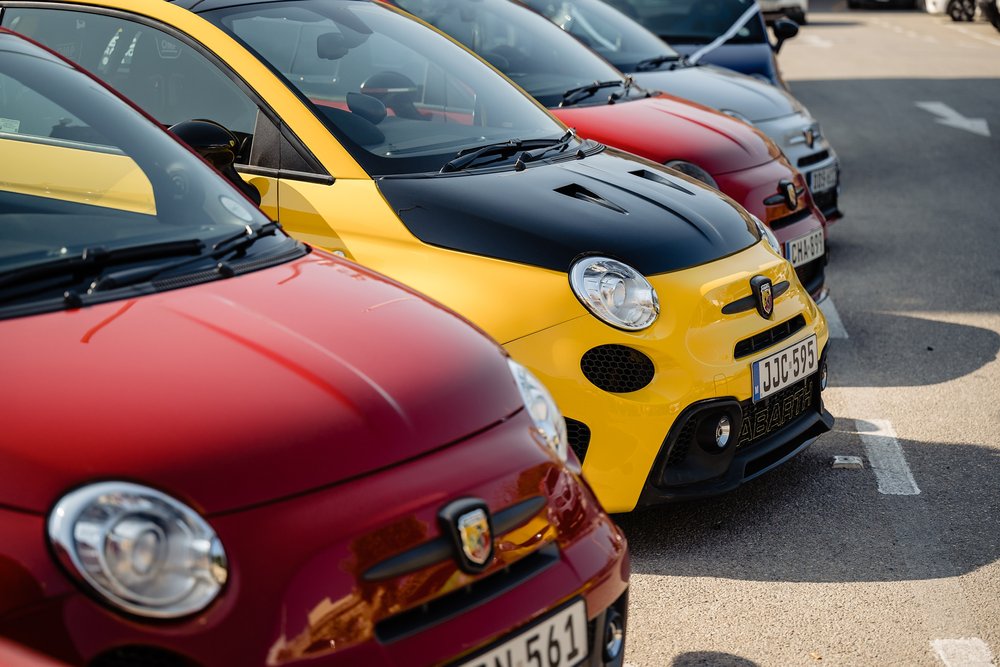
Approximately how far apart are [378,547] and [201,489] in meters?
0.31

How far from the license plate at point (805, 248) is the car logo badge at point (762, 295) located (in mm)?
1769

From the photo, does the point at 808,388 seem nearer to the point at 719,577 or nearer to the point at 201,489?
the point at 719,577

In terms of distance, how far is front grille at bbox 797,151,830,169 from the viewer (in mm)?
7234

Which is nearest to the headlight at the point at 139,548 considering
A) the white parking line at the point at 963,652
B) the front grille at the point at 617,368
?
the front grille at the point at 617,368

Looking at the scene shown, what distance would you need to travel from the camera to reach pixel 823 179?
7391mm

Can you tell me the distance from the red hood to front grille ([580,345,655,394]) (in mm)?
2295

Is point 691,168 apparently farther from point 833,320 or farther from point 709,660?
point 709,660

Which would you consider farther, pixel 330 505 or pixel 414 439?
pixel 414 439

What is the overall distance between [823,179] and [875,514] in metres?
3.59

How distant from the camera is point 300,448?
7.14ft

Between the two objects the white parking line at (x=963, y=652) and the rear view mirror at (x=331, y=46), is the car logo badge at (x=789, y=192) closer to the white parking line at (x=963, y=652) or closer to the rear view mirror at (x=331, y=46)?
the rear view mirror at (x=331, y=46)

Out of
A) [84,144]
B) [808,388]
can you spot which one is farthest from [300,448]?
[808,388]

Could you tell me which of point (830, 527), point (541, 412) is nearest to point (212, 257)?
point (541, 412)

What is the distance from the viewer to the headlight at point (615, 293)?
3754 millimetres
